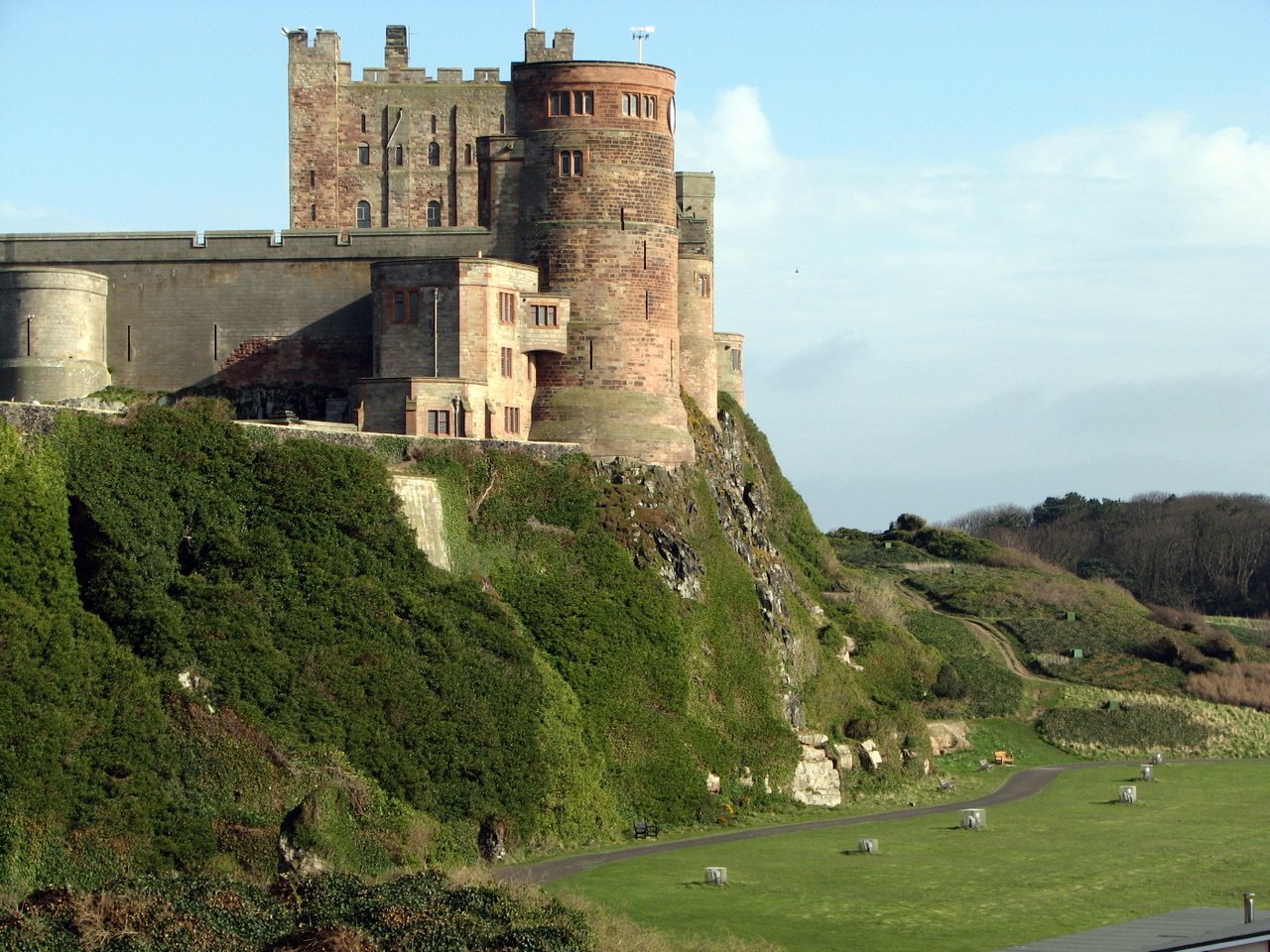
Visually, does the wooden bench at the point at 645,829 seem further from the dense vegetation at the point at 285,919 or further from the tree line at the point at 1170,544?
the tree line at the point at 1170,544

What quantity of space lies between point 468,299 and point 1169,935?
3571 centimetres

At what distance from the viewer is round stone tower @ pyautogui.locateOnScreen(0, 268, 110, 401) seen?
6850 centimetres

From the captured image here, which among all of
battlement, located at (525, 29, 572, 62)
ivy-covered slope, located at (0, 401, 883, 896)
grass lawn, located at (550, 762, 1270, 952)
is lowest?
grass lawn, located at (550, 762, 1270, 952)

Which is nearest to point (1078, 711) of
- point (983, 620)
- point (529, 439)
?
point (983, 620)

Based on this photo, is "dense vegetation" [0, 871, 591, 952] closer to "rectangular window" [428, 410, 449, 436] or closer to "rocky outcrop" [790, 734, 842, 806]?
"rocky outcrop" [790, 734, 842, 806]

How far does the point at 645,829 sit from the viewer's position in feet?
197

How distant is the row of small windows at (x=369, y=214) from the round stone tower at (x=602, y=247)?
10411 mm

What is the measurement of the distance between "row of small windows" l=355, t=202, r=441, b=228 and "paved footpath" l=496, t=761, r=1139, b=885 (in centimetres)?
2901

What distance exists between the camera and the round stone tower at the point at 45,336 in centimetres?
6850

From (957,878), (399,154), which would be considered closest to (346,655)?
(957,878)

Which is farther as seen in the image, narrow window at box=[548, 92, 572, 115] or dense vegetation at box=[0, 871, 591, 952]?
narrow window at box=[548, 92, 572, 115]

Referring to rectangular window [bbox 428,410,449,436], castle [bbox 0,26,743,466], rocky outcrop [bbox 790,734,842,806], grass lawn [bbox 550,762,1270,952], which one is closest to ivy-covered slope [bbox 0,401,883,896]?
rocky outcrop [bbox 790,734,842,806]

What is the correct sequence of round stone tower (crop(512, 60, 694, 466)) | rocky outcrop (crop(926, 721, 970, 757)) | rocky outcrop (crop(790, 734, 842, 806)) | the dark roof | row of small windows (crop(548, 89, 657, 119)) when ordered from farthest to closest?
rocky outcrop (crop(926, 721, 970, 757))
row of small windows (crop(548, 89, 657, 119))
round stone tower (crop(512, 60, 694, 466))
rocky outcrop (crop(790, 734, 842, 806))
the dark roof

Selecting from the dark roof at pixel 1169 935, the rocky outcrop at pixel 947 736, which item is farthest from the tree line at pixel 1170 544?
the dark roof at pixel 1169 935
